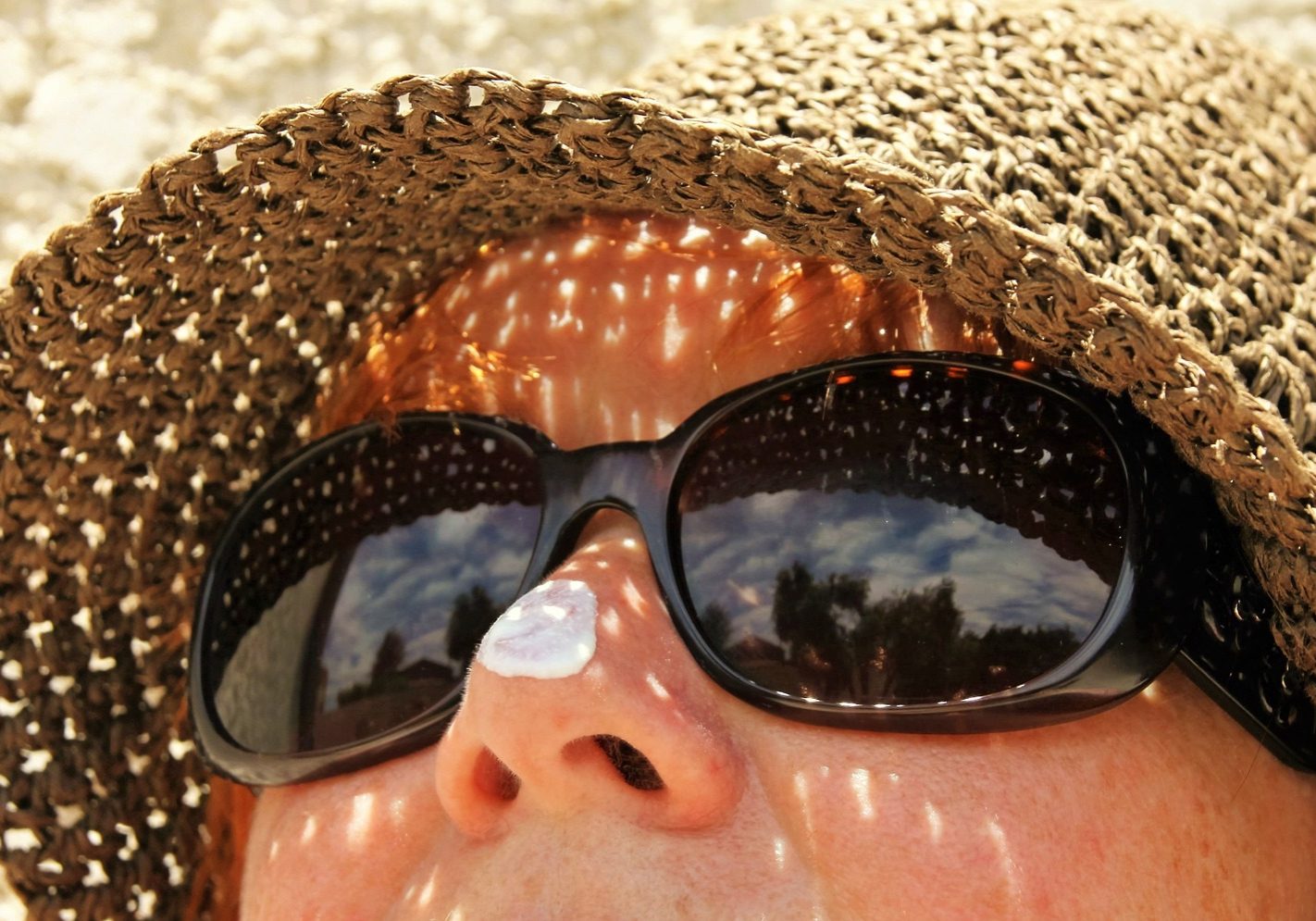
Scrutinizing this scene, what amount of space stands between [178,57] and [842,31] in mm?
1274

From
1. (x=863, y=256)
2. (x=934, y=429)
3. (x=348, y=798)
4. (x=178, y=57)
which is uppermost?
(x=863, y=256)

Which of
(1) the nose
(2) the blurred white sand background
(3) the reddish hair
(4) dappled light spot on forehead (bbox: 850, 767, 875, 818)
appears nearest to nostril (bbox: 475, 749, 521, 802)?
(1) the nose

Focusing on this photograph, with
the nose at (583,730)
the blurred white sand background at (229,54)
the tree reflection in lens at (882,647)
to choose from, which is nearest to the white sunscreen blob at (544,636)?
the nose at (583,730)

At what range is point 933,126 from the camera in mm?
962

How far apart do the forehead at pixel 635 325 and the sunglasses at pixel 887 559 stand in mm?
37

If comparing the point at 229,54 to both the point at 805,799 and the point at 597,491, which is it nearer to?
the point at 597,491

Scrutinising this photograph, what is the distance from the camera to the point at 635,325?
1072mm


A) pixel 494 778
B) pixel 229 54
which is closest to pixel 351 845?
pixel 494 778

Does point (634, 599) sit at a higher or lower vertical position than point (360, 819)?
higher

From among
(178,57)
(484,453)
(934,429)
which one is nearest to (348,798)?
(484,453)

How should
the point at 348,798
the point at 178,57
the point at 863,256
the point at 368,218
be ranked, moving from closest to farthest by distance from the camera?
1. the point at 863,256
2. the point at 348,798
3. the point at 368,218
4. the point at 178,57

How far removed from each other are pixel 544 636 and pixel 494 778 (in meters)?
0.11

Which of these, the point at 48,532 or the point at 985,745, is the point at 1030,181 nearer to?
the point at 985,745

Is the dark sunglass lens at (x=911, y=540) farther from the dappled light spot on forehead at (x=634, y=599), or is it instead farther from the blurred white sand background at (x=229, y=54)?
the blurred white sand background at (x=229, y=54)
